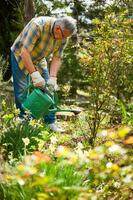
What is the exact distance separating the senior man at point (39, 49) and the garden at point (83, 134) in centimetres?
26

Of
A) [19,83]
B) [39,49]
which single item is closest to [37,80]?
[39,49]

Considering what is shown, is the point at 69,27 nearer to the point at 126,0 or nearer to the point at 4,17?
the point at 126,0

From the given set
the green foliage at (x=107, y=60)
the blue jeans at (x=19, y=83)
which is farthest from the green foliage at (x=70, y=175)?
the blue jeans at (x=19, y=83)

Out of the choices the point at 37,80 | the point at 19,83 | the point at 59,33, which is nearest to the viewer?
the point at 59,33

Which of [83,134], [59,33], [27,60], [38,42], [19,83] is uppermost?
[59,33]

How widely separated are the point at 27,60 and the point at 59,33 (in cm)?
47

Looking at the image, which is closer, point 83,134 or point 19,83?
point 83,134

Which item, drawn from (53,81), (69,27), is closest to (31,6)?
(53,81)

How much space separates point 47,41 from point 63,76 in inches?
236

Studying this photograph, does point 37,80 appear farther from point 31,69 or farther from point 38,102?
point 38,102

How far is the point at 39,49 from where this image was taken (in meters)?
5.77

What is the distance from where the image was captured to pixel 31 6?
Result: 853cm

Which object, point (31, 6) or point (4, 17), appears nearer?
point (31, 6)

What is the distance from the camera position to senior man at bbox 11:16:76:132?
535 cm
